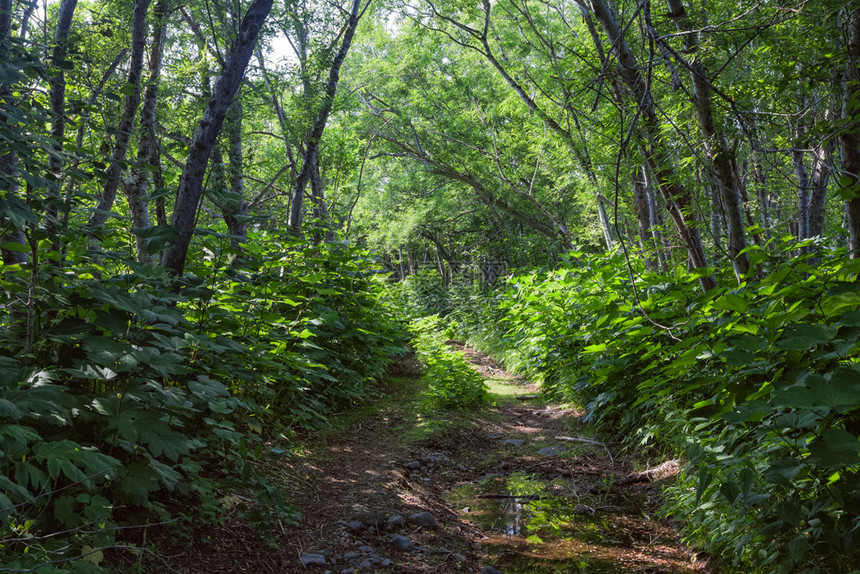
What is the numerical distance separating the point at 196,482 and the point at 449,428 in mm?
3097

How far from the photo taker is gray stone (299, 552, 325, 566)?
2.50 metres

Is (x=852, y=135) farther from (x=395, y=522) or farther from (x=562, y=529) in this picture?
(x=395, y=522)

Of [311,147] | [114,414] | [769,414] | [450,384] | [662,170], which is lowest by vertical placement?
[450,384]

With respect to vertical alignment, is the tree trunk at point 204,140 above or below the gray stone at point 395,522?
above

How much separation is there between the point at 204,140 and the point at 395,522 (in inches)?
108

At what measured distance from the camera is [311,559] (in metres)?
2.53

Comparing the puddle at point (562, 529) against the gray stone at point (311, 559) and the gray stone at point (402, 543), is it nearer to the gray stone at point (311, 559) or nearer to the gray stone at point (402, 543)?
the gray stone at point (402, 543)

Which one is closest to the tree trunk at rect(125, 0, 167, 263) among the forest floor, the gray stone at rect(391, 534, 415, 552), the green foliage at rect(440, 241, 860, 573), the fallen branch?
the forest floor

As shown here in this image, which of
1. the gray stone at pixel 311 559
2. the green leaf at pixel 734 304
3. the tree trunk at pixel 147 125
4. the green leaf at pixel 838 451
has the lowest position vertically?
the gray stone at pixel 311 559

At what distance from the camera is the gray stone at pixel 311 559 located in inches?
98.5

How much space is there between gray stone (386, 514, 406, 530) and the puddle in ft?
1.65

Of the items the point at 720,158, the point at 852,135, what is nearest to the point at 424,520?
the point at 720,158

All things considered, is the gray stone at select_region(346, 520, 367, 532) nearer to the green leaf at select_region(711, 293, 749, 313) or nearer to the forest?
the forest

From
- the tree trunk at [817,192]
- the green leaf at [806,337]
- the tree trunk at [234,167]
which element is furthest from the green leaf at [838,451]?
the tree trunk at [234,167]
